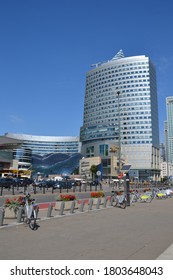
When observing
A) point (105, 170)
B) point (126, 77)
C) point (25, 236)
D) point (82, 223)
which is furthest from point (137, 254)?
point (126, 77)

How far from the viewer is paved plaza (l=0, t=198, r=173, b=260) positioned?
22.5ft

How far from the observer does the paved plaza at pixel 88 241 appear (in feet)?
22.5

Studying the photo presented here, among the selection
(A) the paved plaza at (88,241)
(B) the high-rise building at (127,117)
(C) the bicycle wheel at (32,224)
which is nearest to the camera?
(A) the paved plaza at (88,241)

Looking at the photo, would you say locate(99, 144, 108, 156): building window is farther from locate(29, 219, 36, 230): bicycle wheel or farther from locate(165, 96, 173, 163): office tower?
locate(29, 219, 36, 230): bicycle wheel

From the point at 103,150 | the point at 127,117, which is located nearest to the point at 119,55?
the point at 127,117

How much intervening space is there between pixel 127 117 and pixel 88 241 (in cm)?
15157

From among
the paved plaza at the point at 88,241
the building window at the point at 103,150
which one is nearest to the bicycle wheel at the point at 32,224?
the paved plaza at the point at 88,241

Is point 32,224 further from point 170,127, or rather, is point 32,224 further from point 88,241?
point 170,127

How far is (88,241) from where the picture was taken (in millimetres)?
8594

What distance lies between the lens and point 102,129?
162375 mm

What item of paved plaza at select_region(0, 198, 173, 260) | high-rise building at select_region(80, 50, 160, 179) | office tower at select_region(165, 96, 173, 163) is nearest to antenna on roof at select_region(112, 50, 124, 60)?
high-rise building at select_region(80, 50, 160, 179)

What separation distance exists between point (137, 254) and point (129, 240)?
1805mm

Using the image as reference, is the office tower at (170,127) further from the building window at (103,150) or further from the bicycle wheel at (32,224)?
the bicycle wheel at (32,224)

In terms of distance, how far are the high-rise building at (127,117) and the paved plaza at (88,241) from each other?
128 m
